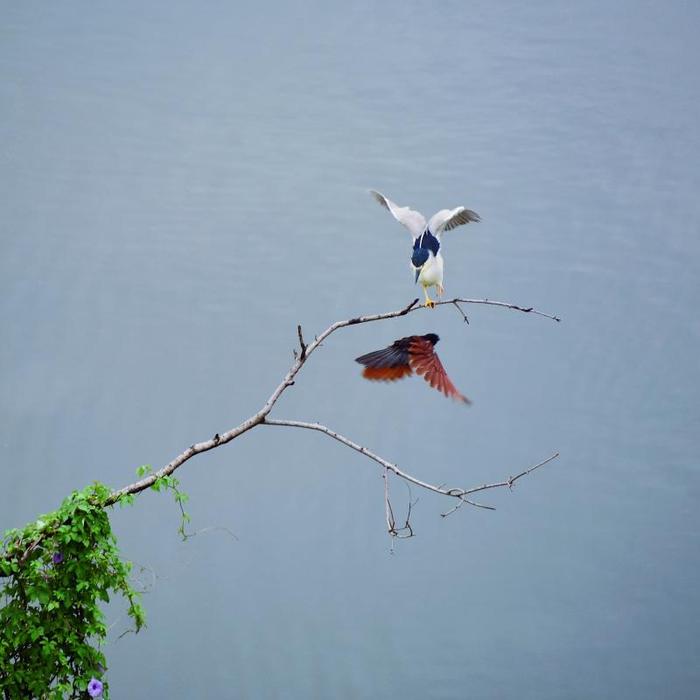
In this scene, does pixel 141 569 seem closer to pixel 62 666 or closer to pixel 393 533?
pixel 62 666

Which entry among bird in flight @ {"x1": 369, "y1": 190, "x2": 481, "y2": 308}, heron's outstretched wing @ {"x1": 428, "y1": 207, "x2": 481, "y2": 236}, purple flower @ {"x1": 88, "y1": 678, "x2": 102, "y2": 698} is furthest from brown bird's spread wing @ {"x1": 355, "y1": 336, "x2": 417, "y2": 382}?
purple flower @ {"x1": 88, "y1": 678, "x2": 102, "y2": 698}

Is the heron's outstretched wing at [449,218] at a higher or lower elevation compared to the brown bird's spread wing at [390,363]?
higher

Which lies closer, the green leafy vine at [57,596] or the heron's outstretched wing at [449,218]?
the green leafy vine at [57,596]

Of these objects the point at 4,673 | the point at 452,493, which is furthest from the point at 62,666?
the point at 452,493

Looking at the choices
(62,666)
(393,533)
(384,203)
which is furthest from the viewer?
(384,203)

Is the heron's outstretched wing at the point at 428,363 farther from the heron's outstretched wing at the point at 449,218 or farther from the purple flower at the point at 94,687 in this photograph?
the purple flower at the point at 94,687

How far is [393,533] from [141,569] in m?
0.57

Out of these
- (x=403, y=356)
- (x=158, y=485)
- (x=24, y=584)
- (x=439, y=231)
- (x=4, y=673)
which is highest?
(x=439, y=231)

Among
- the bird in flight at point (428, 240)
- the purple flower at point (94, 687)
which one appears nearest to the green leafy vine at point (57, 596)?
the purple flower at point (94, 687)

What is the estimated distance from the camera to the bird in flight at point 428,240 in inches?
79.6

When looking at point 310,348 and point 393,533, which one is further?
point 310,348

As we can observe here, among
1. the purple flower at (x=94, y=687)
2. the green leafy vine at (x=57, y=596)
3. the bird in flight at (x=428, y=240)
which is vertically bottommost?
the purple flower at (x=94, y=687)

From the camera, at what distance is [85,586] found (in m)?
1.87

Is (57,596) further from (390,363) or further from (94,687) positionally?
(390,363)
